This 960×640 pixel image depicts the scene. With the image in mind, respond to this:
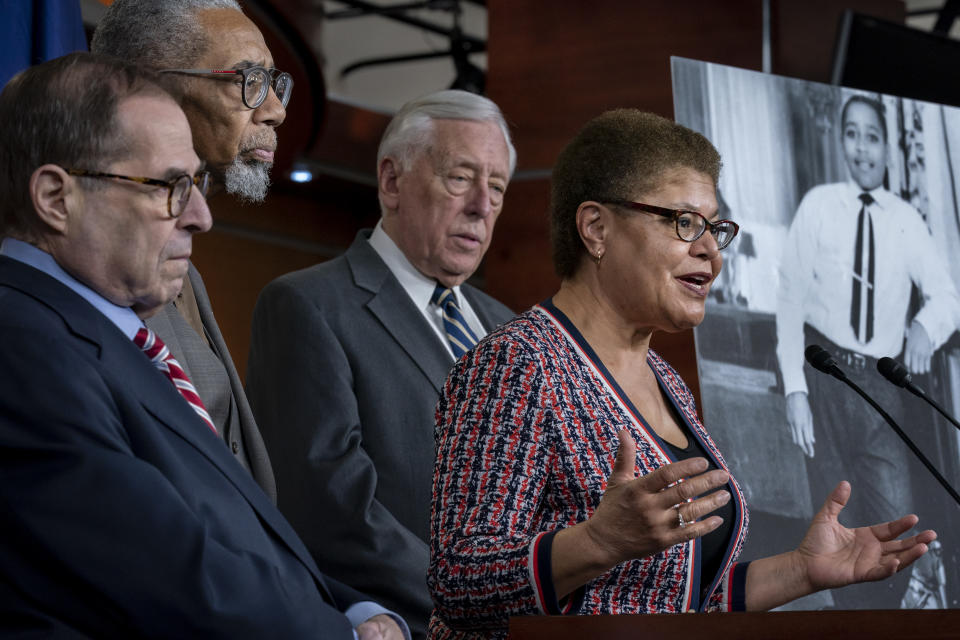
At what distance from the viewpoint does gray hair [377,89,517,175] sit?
9.88 feet

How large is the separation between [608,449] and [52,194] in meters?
0.88

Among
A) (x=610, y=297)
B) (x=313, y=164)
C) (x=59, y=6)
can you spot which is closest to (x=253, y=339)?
(x=59, y=6)

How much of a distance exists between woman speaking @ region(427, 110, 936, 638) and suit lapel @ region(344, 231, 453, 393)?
0.59m

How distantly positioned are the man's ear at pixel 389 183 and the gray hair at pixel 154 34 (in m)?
0.81

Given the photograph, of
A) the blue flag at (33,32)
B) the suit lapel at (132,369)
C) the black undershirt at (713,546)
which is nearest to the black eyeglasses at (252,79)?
the blue flag at (33,32)

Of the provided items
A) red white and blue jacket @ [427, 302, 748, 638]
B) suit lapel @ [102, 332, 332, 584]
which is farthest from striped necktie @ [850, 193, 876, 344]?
suit lapel @ [102, 332, 332, 584]

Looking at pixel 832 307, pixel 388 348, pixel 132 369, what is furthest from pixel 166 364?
pixel 832 307

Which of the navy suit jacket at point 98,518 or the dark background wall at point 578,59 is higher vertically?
the dark background wall at point 578,59

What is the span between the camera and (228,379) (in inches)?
81.4

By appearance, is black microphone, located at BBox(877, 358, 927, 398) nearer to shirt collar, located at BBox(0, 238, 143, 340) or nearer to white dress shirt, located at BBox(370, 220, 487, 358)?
white dress shirt, located at BBox(370, 220, 487, 358)

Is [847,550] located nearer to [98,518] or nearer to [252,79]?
[98,518]

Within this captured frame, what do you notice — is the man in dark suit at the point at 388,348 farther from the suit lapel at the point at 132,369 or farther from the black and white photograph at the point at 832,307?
the suit lapel at the point at 132,369

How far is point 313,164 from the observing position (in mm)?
7785

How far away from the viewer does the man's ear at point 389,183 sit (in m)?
2.99
